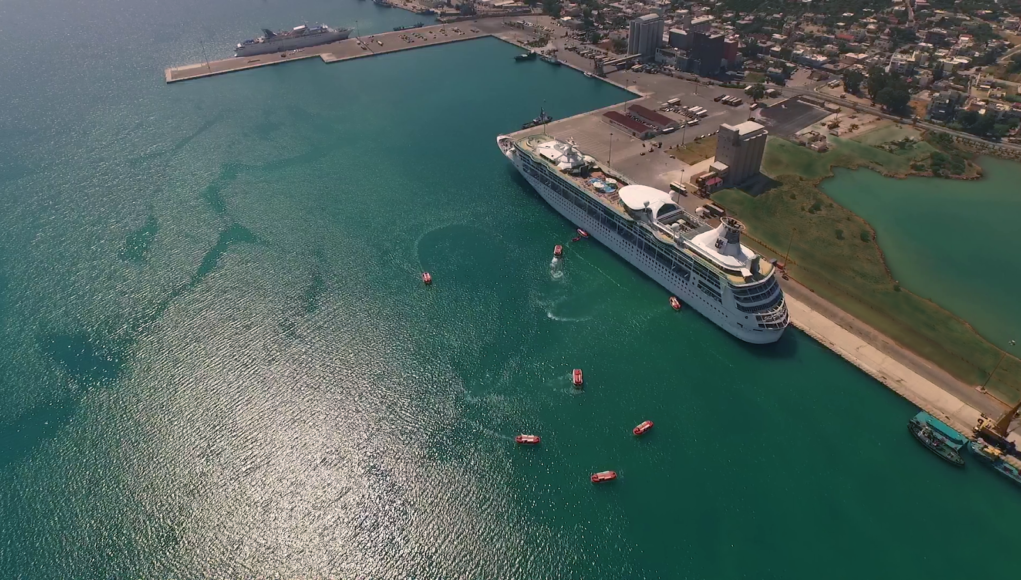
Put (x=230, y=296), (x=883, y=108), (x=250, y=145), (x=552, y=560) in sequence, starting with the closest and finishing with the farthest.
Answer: (x=552, y=560)
(x=230, y=296)
(x=250, y=145)
(x=883, y=108)

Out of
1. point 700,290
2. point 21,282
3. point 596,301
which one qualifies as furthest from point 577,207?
point 21,282

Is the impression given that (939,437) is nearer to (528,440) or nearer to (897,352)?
(897,352)

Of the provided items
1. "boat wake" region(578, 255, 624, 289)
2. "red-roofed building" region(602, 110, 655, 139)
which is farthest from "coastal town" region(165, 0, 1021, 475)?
"boat wake" region(578, 255, 624, 289)

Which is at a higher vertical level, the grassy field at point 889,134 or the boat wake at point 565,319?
the grassy field at point 889,134

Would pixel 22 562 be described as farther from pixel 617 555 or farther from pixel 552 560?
pixel 617 555

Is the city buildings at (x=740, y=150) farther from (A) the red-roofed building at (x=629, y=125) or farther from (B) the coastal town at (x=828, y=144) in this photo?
(A) the red-roofed building at (x=629, y=125)

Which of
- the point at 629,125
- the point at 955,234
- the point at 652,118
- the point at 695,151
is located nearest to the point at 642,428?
the point at 955,234

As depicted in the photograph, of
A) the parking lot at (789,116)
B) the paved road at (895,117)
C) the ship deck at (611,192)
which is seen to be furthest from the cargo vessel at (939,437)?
the paved road at (895,117)
